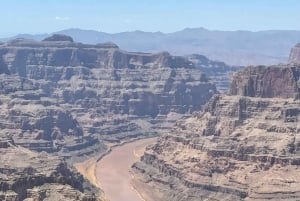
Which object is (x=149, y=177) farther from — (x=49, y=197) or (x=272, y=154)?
(x=49, y=197)

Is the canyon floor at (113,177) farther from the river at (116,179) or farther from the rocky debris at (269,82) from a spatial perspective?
the rocky debris at (269,82)

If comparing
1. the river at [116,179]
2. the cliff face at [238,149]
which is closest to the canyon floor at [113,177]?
the river at [116,179]

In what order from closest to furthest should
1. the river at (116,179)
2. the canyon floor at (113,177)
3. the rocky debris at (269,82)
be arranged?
the river at (116,179) < the canyon floor at (113,177) < the rocky debris at (269,82)

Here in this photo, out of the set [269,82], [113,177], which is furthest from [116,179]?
[269,82]

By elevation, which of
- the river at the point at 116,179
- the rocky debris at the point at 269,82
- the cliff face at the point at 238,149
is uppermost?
the rocky debris at the point at 269,82

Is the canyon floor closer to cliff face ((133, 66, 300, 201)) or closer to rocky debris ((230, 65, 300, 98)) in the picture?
cliff face ((133, 66, 300, 201))

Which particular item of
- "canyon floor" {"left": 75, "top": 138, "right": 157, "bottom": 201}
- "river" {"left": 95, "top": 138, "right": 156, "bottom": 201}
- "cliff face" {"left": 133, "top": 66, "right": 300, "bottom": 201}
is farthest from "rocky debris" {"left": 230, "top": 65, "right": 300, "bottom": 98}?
"river" {"left": 95, "top": 138, "right": 156, "bottom": 201}

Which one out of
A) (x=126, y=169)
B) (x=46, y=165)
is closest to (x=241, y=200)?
(x=46, y=165)
